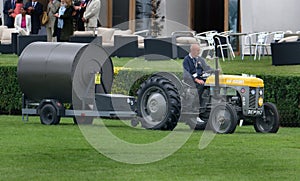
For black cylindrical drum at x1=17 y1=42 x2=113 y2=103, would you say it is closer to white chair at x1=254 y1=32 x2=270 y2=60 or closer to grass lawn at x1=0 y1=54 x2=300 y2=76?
grass lawn at x1=0 y1=54 x2=300 y2=76

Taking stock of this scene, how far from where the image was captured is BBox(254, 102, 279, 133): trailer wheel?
2133cm

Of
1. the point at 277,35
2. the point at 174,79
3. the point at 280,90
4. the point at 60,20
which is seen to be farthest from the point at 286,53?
the point at 174,79

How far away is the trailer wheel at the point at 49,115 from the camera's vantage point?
22.5 m

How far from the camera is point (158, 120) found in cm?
2136

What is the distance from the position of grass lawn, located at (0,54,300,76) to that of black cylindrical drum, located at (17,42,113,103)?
1757mm

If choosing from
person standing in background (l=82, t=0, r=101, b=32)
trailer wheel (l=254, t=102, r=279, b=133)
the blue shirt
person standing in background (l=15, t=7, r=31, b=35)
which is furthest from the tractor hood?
person standing in background (l=15, t=7, r=31, b=35)

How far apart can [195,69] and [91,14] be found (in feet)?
48.1

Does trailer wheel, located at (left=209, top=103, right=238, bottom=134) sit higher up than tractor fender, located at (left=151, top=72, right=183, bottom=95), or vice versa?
tractor fender, located at (left=151, top=72, right=183, bottom=95)

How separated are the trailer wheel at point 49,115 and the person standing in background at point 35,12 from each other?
14.9 meters

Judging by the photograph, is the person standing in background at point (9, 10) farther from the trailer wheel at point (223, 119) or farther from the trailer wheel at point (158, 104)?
the trailer wheel at point (223, 119)

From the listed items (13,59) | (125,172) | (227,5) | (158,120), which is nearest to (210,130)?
(158,120)

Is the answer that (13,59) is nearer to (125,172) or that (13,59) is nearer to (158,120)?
(158,120)

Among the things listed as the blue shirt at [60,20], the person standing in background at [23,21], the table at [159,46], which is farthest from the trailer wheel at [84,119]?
the person standing in background at [23,21]

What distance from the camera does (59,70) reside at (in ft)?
73.9
